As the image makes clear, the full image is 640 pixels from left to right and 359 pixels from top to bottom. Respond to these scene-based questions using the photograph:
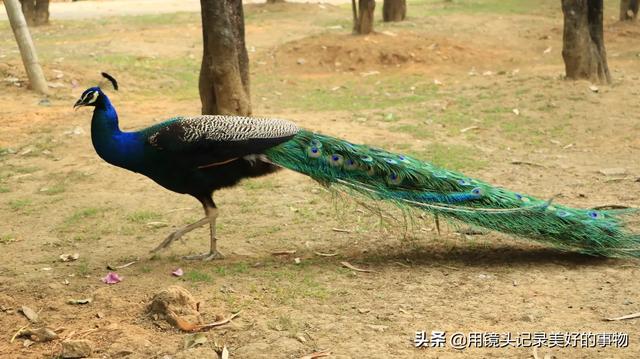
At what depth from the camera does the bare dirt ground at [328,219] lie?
3.93 m

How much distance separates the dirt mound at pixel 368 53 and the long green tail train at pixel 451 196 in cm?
838

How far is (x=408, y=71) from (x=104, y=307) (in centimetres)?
940

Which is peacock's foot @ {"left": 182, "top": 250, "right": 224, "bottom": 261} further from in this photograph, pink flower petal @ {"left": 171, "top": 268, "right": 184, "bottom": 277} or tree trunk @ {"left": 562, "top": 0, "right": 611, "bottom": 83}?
tree trunk @ {"left": 562, "top": 0, "right": 611, "bottom": 83}

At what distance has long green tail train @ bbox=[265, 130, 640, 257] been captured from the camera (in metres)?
4.64

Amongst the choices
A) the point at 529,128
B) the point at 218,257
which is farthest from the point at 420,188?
the point at 529,128

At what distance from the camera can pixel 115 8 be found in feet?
77.8

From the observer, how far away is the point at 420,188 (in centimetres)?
480

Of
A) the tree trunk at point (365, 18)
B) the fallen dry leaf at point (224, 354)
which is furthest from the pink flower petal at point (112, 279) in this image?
the tree trunk at point (365, 18)

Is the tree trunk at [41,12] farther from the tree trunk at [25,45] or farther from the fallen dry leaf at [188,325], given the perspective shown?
the fallen dry leaf at [188,325]

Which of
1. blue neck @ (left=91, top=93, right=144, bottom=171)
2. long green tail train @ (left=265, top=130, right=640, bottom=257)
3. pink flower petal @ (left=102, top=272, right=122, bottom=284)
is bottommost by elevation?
pink flower petal @ (left=102, top=272, right=122, bottom=284)

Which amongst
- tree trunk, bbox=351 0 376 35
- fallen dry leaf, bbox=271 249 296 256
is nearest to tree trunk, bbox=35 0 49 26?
tree trunk, bbox=351 0 376 35

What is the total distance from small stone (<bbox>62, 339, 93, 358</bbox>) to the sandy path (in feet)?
61.6

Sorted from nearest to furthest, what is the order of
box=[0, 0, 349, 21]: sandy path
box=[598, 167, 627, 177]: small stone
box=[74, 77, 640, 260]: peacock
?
box=[74, 77, 640, 260]: peacock → box=[598, 167, 627, 177]: small stone → box=[0, 0, 349, 21]: sandy path

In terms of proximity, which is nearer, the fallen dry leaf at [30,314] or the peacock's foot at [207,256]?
the fallen dry leaf at [30,314]
